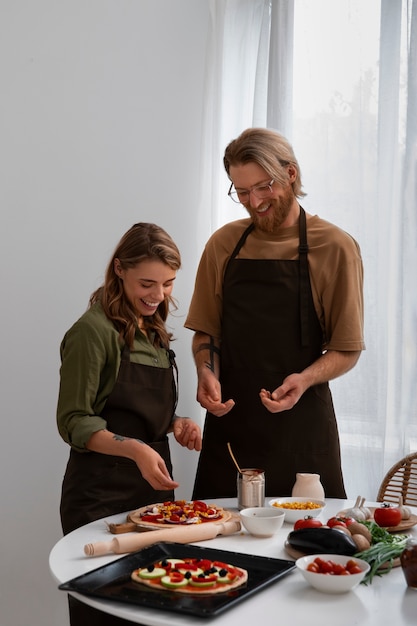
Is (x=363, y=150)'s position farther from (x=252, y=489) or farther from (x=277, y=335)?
(x=252, y=489)

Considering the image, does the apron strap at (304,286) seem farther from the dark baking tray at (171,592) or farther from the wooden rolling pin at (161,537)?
the dark baking tray at (171,592)

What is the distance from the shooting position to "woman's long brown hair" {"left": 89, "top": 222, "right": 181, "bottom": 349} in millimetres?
2523

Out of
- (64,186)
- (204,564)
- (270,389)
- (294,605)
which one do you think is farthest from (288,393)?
(64,186)

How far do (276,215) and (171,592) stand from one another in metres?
1.60

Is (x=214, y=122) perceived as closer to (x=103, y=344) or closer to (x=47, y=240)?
(x=47, y=240)

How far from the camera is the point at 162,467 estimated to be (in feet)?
7.13

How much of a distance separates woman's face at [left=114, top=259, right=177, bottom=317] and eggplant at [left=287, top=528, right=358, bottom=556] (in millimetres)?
1012

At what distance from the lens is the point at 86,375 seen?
235cm

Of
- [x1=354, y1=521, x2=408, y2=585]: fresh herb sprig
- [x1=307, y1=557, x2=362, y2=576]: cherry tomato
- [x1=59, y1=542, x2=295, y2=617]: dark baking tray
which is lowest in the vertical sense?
[x1=59, y1=542, x2=295, y2=617]: dark baking tray

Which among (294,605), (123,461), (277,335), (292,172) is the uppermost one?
(292,172)

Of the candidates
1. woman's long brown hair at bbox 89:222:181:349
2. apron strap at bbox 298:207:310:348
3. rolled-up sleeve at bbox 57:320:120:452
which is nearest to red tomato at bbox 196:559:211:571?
rolled-up sleeve at bbox 57:320:120:452

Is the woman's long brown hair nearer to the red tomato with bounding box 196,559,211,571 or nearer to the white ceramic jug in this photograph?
the white ceramic jug

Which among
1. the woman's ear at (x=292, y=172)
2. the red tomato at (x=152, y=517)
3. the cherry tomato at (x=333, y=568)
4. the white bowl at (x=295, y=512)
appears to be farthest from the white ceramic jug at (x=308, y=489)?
the woman's ear at (x=292, y=172)

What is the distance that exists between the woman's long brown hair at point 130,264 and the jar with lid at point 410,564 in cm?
116
